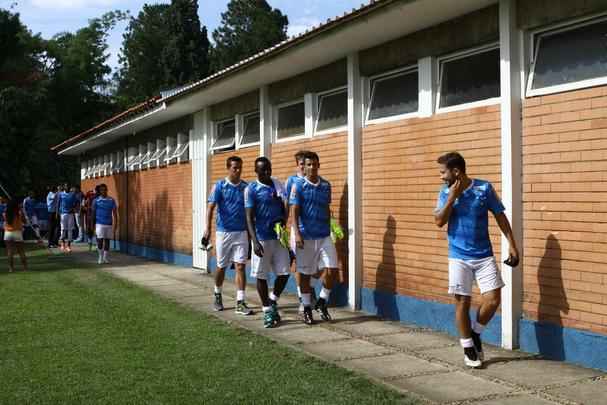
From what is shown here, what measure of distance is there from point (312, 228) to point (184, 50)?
2273 inches

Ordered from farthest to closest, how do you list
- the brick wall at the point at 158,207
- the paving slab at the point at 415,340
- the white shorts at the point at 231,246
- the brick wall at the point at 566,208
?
the brick wall at the point at 158,207 < the white shorts at the point at 231,246 < the paving slab at the point at 415,340 < the brick wall at the point at 566,208

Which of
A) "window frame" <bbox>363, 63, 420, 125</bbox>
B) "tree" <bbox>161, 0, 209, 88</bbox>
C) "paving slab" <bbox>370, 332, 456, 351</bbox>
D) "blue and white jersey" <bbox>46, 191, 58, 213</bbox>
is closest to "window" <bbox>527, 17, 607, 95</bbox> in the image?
"window frame" <bbox>363, 63, 420, 125</bbox>

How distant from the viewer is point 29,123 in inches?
1470

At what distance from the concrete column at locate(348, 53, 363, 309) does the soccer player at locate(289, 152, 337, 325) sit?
96cm

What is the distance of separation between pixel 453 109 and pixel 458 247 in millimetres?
2131

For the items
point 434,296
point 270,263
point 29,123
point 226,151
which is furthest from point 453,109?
point 29,123

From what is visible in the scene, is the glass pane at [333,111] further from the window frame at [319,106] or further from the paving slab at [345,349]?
the paving slab at [345,349]

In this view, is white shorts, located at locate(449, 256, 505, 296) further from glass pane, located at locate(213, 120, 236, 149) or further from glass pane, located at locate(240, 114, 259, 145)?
glass pane, located at locate(213, 120, 236, 149)

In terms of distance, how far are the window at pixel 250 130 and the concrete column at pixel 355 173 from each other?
369cm

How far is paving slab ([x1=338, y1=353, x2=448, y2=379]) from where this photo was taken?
20.6 ft

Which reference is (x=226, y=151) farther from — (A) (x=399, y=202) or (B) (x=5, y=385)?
(B) (x=5, y=385)

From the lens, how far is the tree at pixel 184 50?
208ft

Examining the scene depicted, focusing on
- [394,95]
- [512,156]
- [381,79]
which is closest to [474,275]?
[512,156]

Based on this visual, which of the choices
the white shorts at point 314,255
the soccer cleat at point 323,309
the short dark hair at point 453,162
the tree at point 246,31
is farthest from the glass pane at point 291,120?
the tree at point 246,31
